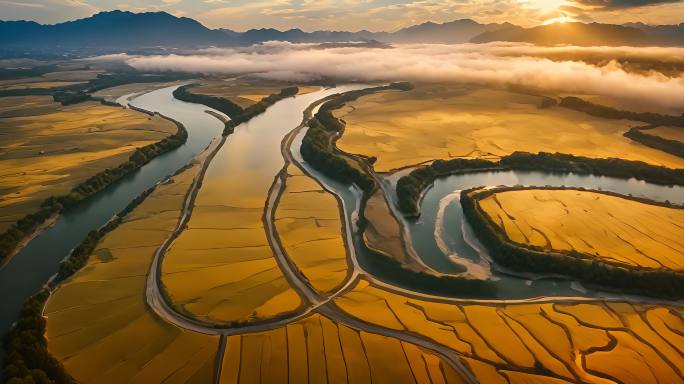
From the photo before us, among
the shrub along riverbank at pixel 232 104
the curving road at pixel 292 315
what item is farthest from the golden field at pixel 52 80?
the curving road at pixel 292 315

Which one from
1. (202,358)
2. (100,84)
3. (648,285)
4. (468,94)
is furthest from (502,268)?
(100,84)

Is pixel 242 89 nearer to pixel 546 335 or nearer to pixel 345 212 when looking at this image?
pixel 345 212

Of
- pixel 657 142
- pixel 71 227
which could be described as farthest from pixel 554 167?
pixel 71 227

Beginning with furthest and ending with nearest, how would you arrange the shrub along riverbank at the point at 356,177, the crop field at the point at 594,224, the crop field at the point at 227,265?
the crop field at the point at 594,224, the shrub along riverbank at the point at 356,177, the crop field at the point at 227,265

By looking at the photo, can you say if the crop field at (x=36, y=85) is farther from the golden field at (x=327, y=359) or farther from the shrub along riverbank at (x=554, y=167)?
the golden field at (x=327, y=359)

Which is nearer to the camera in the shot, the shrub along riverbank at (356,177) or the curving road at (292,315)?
the curving road at (292,315)

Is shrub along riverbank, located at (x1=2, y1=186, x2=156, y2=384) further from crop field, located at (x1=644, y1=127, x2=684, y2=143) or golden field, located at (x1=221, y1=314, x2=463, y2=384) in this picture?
crop field, located at (x1=644, y1=127, x2=684, y2=143)
